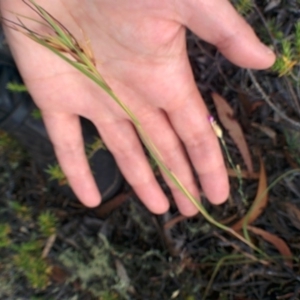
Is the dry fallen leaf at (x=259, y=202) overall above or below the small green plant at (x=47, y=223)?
above

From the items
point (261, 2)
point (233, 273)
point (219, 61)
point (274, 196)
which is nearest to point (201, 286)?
point (233, 273)

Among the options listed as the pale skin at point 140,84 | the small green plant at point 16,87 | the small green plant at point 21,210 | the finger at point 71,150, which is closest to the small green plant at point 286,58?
the pale skin at point 140,84

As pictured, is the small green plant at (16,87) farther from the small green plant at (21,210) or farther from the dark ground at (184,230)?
the small green plant at (21,210)

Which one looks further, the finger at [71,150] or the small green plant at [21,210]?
the small green plant at [21,210]

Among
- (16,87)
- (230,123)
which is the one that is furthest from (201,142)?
(16,87)

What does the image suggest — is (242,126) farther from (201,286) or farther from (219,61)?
(201,286)

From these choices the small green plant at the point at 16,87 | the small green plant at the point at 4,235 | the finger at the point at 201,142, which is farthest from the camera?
the small green plant at the point at 4,235

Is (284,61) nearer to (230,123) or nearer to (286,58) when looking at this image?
(286,58)

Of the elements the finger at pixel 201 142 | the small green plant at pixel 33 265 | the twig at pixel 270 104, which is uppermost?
the twig at pixel 270 104
